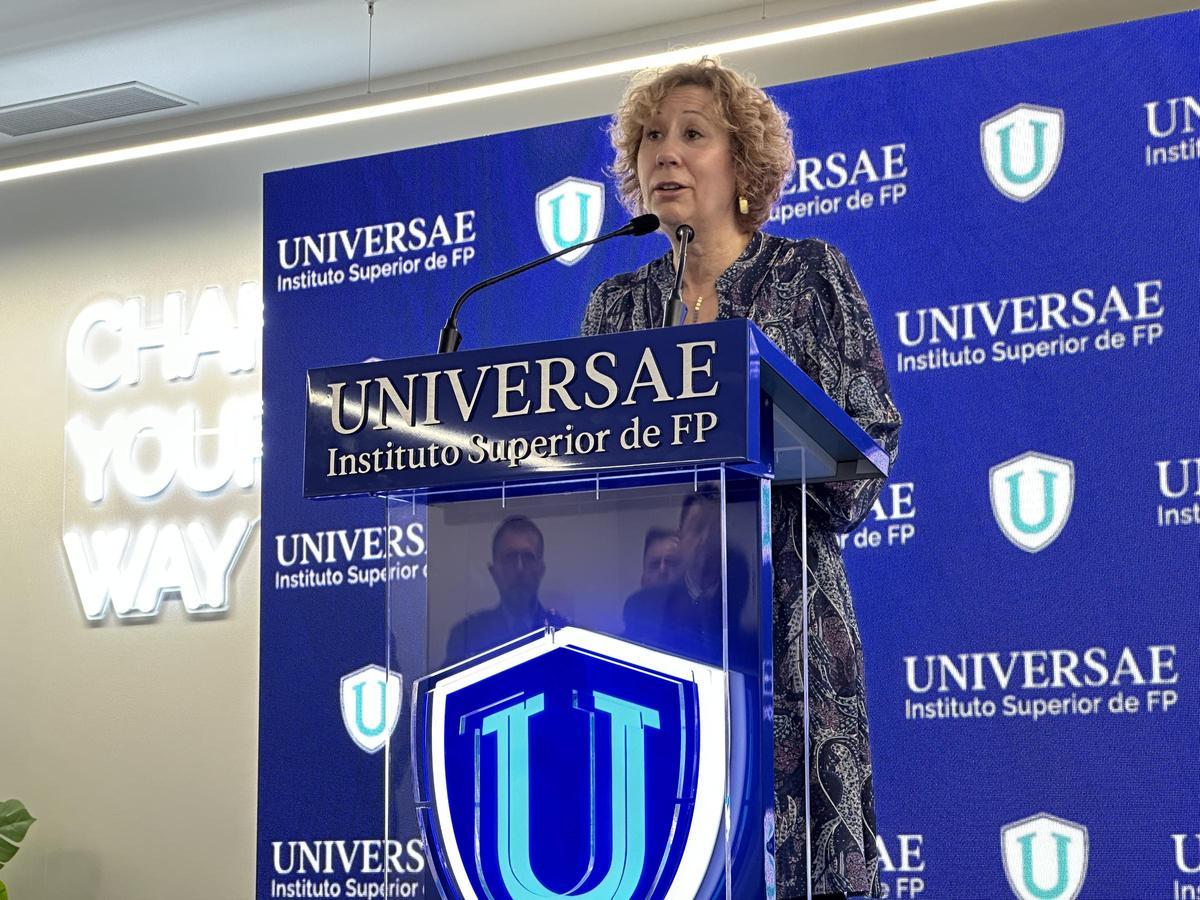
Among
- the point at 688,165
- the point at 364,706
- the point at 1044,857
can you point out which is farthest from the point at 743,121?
the point at 364,706

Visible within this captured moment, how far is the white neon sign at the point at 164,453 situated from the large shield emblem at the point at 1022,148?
2668 millimetres

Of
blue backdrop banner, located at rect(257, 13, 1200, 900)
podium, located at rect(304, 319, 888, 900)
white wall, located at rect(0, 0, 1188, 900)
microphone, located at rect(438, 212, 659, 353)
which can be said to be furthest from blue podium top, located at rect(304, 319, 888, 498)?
white wall, located at rect(0, 0, 1188, 900)

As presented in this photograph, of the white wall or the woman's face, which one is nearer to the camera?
the woman's face

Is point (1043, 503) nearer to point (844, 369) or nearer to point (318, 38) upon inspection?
point (844, 369)

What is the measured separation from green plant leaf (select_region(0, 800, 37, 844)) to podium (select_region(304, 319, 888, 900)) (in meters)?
4.24

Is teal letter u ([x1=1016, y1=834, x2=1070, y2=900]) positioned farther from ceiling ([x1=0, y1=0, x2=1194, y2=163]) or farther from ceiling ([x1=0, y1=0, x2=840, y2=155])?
ceiling ([x1=0, y1=0, x2=840, y2=155])

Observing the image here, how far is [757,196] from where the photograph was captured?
2.13m

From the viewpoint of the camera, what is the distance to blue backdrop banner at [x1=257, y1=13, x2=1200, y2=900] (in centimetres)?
345

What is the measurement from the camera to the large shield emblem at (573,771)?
1.30m

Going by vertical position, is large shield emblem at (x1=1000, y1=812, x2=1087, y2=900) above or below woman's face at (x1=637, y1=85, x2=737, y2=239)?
below

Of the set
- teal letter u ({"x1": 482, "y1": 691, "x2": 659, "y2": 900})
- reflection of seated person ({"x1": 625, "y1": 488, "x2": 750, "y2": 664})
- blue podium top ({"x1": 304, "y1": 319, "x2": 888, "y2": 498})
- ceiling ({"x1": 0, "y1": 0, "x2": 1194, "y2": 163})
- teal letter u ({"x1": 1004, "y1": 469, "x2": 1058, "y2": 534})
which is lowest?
teal letter u ({"x1": 482, "y1": 691, "x2": 659, "y2": 900})

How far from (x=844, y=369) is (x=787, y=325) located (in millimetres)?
102

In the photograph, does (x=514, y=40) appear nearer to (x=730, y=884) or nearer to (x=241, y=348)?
(x=241, y=348)

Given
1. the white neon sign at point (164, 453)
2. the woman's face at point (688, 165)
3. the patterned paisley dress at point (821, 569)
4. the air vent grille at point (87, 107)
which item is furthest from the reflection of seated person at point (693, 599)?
the air vent grille at point (87, 107)
